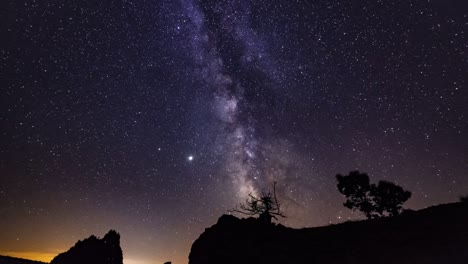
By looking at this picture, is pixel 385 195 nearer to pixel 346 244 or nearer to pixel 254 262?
pixel 346 244

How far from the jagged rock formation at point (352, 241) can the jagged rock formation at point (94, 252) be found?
143 feet

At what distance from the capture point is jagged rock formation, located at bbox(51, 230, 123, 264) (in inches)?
2822

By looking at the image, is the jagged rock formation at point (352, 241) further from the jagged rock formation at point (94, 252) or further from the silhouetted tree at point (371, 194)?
the jagged rock formation at point (94, 252)

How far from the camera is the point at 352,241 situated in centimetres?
2694

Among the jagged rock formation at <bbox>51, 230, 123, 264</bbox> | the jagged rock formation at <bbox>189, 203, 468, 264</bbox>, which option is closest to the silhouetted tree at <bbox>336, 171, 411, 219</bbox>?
the jagged rock formation at <bbox>189, 203, 468, 264</bbox>

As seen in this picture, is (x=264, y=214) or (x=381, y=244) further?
(x=264, y=214)

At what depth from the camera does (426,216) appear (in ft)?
83.3

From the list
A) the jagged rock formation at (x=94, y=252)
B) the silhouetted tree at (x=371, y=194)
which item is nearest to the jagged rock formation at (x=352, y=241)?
the silhouetted tree at (x=371, y=194)

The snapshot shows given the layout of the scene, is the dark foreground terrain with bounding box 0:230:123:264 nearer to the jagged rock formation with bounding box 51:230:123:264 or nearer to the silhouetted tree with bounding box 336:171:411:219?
the jagged rock formation with bounding box 51:230:123:264

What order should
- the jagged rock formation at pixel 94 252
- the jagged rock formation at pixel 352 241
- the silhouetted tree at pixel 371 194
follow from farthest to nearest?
the jagged rock formation at pixel 94 252, the silhouetted tree at pixel 371 194, the jagged rock formation at pixel 352 241

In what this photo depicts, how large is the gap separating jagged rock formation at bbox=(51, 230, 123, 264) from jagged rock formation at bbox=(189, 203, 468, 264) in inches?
Answer: 1710

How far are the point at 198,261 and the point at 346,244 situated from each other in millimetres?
16802

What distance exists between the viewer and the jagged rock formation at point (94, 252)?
7169 centimetres

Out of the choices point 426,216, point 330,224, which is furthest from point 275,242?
point 426,216
